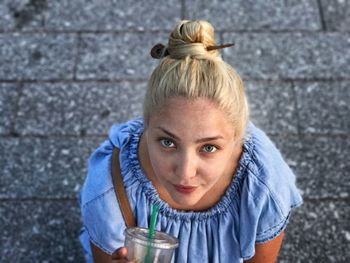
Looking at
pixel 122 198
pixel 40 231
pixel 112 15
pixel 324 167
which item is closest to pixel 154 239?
pixel 122 198

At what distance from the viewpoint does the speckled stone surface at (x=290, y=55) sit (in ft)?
12.5

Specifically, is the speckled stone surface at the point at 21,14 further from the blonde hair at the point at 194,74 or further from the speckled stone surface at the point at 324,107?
the blonde hair at the point at 194,74

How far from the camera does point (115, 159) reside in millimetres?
2408

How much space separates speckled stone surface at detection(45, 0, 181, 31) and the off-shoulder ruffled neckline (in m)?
1.89

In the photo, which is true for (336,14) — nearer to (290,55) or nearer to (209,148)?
(290,55)

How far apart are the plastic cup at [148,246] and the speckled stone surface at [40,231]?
115 centimetres

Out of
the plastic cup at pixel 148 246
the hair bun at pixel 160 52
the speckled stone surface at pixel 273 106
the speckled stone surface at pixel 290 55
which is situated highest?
the speckled stone surface at pixel 290 55

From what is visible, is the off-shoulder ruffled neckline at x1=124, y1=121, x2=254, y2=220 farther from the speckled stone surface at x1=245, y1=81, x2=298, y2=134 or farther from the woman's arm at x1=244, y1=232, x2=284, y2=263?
the speckled stone surface at x1=245, y1=81, x2=298, y2=134

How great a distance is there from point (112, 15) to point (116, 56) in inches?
A: 16.3

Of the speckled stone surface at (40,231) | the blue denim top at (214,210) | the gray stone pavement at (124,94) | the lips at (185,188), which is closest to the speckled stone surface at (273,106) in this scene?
the gray stone pavement at (124,94)

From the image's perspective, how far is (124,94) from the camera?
146 inches

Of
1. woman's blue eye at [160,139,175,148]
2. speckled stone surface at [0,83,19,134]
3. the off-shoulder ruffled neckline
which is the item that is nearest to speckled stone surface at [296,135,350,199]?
the off-shoulder ruffled neckline

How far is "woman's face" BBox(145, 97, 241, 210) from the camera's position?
6.49 feet

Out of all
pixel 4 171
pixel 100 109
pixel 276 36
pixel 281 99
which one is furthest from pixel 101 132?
pixel 276 36
